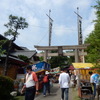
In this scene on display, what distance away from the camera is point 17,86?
12242mm

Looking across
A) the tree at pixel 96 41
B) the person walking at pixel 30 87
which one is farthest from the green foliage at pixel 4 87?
the tree at pixel 96 41

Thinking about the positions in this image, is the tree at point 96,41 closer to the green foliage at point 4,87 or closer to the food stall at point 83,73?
the food stall at point 83,73

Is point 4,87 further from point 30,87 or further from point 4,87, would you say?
point 30,87

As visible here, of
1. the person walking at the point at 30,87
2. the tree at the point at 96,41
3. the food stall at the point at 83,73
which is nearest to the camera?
the person walking at the point at 30,87

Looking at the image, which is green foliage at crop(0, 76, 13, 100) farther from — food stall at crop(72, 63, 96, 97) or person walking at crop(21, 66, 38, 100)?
food stall at crop(72, 63, 96, 97)

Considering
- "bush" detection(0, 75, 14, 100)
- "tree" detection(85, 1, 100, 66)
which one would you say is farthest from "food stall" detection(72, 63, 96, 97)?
"bush" detection(0, 75, 14, 100)

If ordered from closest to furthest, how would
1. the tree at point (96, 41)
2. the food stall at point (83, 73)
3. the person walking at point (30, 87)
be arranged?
the person walking at point (30, 87) < the tree at point (96, 41) < the food stall at point (83, 73)

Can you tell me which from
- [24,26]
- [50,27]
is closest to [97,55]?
[24,26]

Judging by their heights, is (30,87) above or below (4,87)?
above

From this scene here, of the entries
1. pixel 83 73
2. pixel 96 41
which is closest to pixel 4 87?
pixel 96 41

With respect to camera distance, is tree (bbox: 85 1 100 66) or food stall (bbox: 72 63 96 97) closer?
tree (bbox: 85 1 100 66)

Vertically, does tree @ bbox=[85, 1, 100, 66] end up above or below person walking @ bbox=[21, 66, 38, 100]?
above

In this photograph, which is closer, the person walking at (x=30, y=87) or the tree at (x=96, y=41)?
the person walking at (x=30, y=87)

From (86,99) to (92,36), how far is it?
3.65 m
